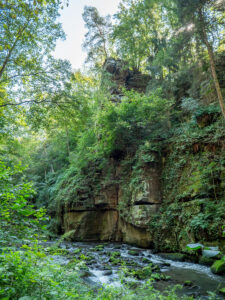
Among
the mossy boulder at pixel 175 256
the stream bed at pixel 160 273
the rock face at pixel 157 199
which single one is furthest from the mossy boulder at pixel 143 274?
the rock face at pixel 157 199

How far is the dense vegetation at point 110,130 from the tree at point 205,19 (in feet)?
0.16

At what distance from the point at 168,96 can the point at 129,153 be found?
615 cm

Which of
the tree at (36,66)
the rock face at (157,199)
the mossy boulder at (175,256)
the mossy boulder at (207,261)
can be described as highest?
the tree at (36,66)

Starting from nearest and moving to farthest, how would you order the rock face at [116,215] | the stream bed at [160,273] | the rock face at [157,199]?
the stream bed at [160,273] → the rock face at [157,199] → the rock face at [116,215]

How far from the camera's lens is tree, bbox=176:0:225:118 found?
367 inches

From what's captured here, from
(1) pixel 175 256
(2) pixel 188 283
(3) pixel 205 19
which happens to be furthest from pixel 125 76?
(2) pixel 188 283

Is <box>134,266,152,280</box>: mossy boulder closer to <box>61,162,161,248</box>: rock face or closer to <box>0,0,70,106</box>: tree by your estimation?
<box>61,162,161,248</box>: rock face

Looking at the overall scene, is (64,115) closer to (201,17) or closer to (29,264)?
(29,264)

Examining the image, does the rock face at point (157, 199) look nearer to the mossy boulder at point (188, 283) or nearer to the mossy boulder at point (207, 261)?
the mossy boulder at point (207, 261)

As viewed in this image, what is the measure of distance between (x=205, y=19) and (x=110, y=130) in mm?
8520

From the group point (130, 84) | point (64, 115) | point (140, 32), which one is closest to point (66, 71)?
point (64, 115)

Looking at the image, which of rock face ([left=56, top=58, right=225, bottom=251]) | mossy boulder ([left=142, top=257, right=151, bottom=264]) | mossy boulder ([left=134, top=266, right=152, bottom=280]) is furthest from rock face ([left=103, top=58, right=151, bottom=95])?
mossy boulder ([left=134, top=266, right=152, bottom=280])

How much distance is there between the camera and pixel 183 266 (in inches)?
278

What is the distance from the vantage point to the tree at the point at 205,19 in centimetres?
932
